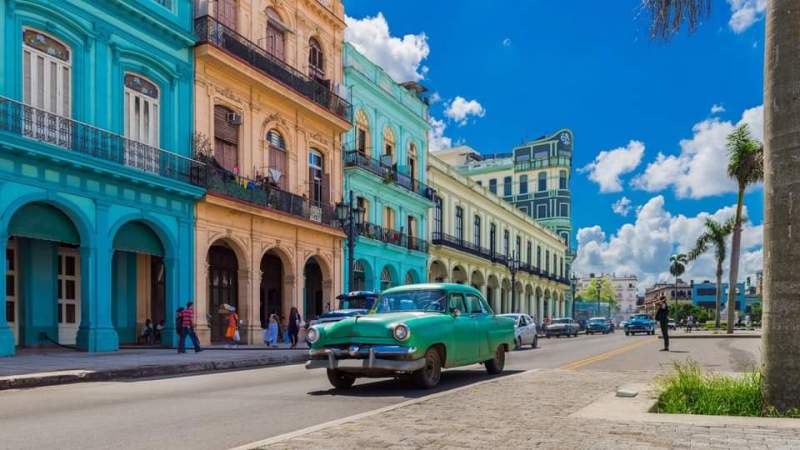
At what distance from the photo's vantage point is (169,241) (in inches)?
869

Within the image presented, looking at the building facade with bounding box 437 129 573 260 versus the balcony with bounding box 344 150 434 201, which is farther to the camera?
the building facade with bounding box 437 129 573 260

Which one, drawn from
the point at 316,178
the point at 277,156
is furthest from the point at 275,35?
the point at 316,178

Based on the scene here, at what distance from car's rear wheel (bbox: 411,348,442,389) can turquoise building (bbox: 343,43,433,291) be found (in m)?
21.3

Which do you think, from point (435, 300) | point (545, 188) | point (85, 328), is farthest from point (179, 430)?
point (545, 188)

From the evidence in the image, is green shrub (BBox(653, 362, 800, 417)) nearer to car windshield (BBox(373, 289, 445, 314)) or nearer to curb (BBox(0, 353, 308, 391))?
car windshield (BBox(373, 289, 445, 314))

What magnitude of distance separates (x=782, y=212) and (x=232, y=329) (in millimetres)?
19745

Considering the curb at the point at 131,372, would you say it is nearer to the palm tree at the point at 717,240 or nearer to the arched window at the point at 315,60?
the arched window at the point at 315,60

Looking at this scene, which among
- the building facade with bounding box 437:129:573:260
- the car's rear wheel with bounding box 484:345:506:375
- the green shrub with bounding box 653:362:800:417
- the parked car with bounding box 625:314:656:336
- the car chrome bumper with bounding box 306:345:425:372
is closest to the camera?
the green shrub with bounding box 653:362:800:417

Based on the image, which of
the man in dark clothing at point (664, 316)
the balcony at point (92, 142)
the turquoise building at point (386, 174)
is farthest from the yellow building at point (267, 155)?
the man in dark clothing at point (664, 316)

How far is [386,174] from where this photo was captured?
36.4 metres

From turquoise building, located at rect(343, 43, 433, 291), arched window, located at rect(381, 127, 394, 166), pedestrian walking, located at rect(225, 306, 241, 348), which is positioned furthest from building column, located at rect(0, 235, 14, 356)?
arched window, located at rect(381, 127, 394, 166)

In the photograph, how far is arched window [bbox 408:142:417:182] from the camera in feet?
134

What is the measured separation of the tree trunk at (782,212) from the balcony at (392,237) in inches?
1025

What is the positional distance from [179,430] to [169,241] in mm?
15854
